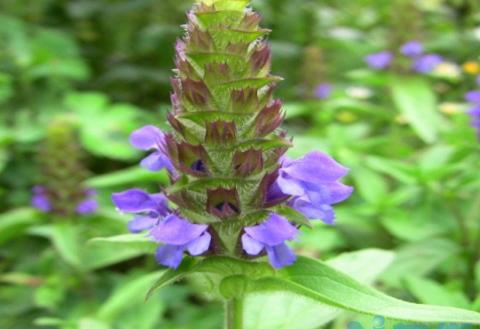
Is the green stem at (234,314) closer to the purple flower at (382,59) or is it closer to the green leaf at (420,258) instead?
the green leaf at (420,258)

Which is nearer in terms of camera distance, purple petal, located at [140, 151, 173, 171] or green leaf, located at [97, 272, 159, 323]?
purple petal, located at [140, 151, 173, 171]

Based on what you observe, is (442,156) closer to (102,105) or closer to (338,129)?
(338,129)

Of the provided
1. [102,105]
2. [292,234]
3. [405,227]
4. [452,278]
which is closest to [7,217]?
[102,105]

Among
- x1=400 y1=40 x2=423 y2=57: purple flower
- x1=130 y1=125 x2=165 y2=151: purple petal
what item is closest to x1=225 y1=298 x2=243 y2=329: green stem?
x1=130 y1=125 x2=165 y2=151: purple petal

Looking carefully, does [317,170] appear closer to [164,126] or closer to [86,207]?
[86,207]

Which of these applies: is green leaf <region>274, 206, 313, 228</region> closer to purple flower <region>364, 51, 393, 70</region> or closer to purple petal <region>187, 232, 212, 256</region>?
purple petal <region>187, 232, 212, 256</region>
